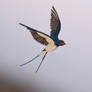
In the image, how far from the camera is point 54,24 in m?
1.24

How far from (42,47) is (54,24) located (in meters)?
0.18

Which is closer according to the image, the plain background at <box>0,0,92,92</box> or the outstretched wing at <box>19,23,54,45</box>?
the plain background at <box>0,0,92,92</box>

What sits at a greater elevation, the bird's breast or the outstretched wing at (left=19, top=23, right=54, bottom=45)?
the outstretched wing at (left=19, top=23, right=54, bottom=45)

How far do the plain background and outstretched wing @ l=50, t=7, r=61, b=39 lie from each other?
0.08ft

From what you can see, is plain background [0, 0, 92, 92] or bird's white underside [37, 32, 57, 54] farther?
bird's white underside [37, 32, 57, 54]

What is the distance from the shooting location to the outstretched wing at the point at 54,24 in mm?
1211

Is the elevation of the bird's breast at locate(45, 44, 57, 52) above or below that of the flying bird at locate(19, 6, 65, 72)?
below

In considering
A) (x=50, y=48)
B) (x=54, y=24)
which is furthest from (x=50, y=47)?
(x=54, y=24)

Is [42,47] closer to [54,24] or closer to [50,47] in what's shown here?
[50,47]

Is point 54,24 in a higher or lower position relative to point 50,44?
higher

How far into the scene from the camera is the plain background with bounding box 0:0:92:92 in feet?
3.84

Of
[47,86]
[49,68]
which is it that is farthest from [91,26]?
[47,86]

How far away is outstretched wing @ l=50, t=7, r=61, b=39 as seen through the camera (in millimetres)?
1211

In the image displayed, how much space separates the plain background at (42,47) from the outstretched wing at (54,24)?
Answer: 0.08ft
